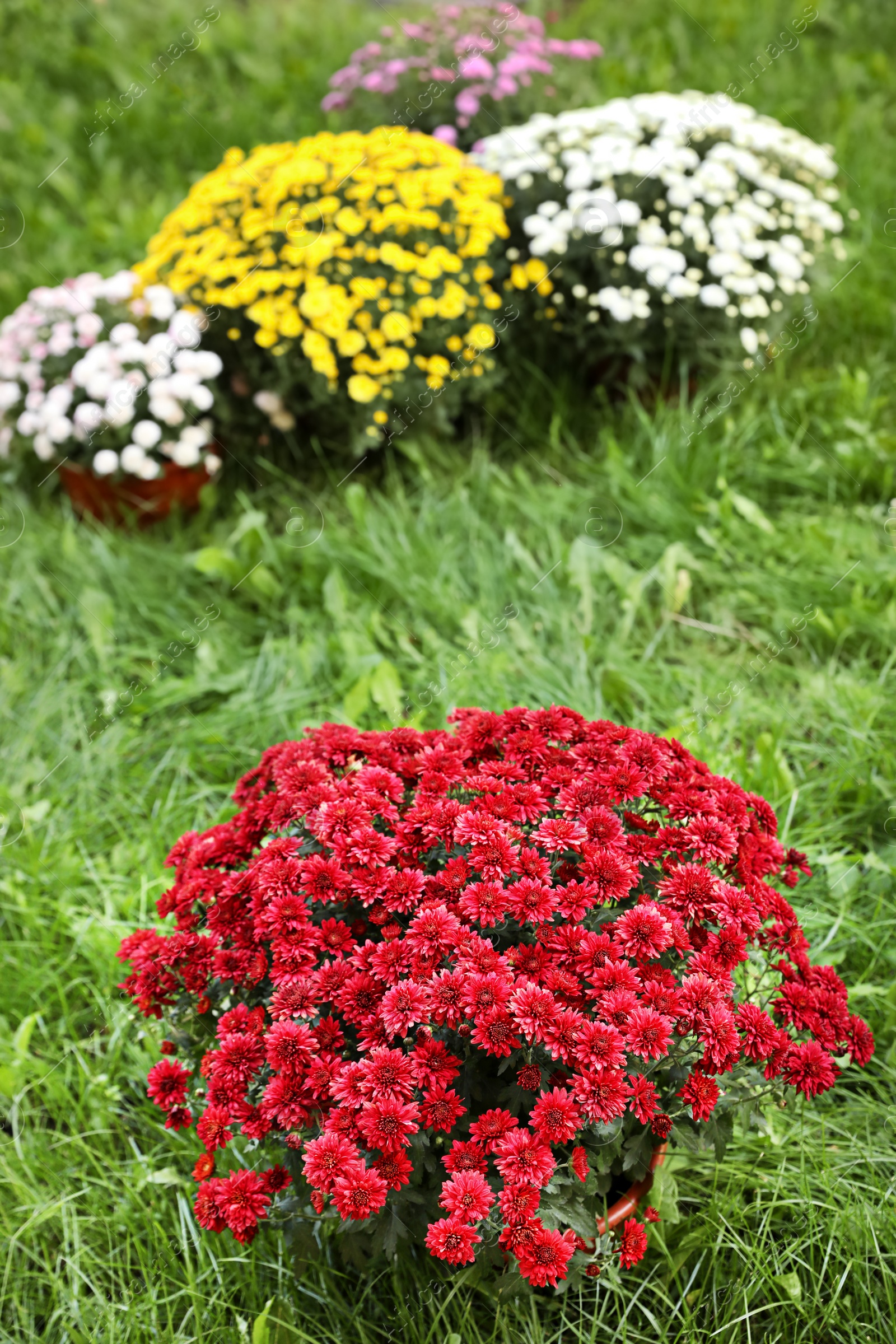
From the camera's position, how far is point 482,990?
123 centimetres

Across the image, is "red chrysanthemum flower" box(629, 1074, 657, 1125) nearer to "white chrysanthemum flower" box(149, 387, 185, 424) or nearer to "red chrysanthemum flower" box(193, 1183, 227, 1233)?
"red chrysanthemum flower" box(193, 1183, 227, 1233)

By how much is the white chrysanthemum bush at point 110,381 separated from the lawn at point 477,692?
0.25 meters

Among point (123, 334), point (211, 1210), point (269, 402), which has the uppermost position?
point (123, 334)

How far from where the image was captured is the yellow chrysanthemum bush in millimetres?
3277

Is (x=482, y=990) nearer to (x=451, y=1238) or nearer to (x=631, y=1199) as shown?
(x=451, y=1238)

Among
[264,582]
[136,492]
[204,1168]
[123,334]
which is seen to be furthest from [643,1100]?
[123,334]

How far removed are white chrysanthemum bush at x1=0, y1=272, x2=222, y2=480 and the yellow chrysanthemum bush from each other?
0.46 feet

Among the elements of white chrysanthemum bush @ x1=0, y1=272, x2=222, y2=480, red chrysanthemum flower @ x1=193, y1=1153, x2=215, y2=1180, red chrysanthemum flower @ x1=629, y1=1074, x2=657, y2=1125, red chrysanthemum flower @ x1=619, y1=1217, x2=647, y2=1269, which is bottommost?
red chrysanthemum flower @ x1=619, y1=1217, x2=647, y2=1269

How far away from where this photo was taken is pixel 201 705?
2863mm

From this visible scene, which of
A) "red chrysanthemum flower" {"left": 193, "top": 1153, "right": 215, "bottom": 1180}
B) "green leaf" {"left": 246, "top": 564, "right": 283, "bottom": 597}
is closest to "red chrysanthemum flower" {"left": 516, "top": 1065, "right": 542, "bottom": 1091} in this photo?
"red chrysanthemum flower" {"left": 193, "top": 1153, "right": 215, "bottom": 1180}

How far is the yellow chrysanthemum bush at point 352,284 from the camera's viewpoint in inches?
129

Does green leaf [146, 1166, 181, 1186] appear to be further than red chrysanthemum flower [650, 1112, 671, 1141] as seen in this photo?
Yes

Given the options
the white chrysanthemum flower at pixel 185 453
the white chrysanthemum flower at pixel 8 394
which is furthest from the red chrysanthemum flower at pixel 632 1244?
the white chrysanthemum flower at pixel 8 394

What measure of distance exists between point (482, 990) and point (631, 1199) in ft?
1.65
